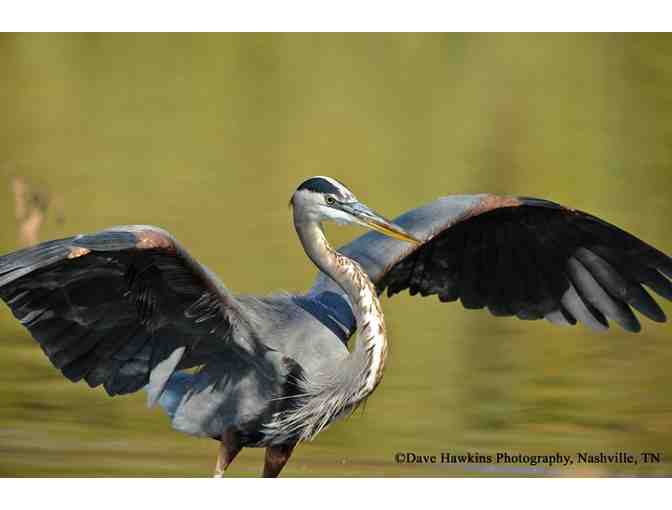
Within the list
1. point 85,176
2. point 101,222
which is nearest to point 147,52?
point 85,176

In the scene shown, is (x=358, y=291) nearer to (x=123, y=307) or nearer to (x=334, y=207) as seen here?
(x=334, y=207)

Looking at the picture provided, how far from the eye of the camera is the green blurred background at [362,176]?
659cm

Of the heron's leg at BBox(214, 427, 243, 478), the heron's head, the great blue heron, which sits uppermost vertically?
the heron's head

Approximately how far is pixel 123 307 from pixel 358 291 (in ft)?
2.89

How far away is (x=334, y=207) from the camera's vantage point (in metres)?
5.73

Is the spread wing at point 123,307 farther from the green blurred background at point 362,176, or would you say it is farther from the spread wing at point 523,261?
the spread wing at point 523,261

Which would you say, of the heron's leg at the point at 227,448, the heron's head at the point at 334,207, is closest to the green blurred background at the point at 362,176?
the heron's leg at the point at 227,448

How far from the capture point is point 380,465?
6289 millimetres

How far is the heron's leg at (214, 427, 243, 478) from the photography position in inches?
234

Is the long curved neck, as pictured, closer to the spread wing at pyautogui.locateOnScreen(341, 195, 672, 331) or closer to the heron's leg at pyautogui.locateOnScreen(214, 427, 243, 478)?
the spread wing at pyautogui.locateOnScreen(341, 195, 672, 331)

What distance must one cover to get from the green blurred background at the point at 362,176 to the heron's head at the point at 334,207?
41.2 inches

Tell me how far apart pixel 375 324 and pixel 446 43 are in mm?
9247

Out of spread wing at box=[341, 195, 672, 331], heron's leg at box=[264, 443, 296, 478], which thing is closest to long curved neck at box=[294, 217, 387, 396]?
spread wing at box=[341, 195, 672, 331]

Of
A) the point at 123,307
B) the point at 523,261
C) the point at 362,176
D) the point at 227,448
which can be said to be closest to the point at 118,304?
the point at 123,307
